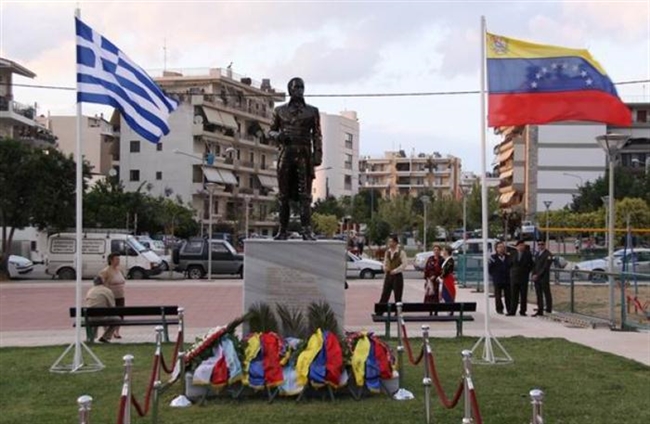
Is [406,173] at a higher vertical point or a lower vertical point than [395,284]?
higher

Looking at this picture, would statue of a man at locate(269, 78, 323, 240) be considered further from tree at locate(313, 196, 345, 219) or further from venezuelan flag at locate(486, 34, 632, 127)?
tree at locate(313, 196, 345, 219)

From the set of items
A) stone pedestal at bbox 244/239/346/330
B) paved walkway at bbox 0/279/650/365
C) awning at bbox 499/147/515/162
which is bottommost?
paved walkway at bbox 0/279/650/365

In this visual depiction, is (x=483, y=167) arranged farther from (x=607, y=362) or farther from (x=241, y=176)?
(x=241, y=176)

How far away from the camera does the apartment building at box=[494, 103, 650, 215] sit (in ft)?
313

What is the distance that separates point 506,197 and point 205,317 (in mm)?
95924

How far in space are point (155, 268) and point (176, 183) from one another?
150 ft

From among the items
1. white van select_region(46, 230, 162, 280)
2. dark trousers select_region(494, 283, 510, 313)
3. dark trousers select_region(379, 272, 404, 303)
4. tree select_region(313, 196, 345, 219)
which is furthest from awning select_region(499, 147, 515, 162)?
dark trousers select_region(379, 272, 404, 303)

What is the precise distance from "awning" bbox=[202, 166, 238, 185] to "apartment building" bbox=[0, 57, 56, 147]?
55.6ft

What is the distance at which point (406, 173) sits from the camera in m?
168

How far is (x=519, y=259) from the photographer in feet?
65.0

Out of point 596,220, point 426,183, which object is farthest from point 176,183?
point 426,183

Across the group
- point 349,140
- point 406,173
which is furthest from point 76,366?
point 406,173

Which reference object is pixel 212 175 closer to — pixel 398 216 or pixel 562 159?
pixel 398 216

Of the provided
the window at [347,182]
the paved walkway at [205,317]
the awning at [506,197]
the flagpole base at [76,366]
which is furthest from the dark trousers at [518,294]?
the window at [347,182]
